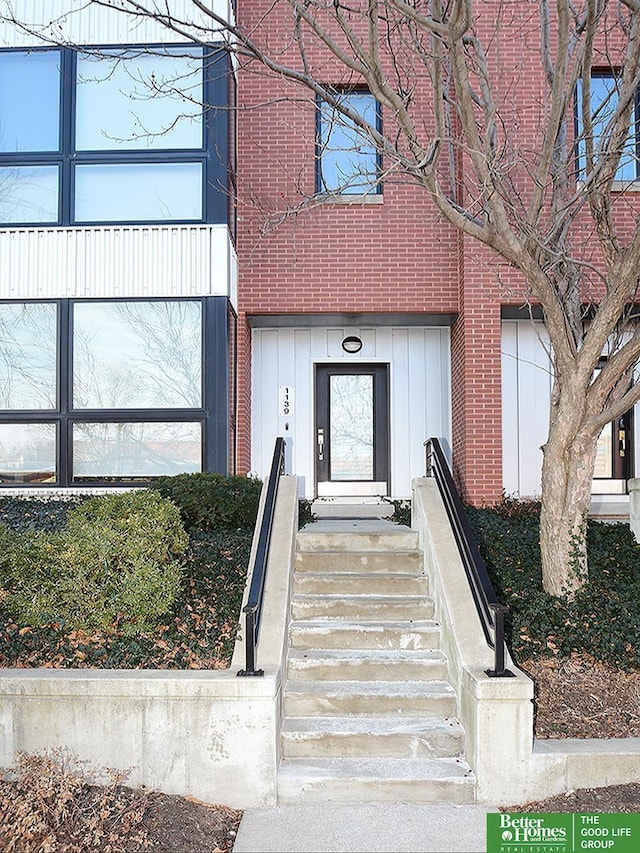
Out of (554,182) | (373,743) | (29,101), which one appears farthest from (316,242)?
(373,743)

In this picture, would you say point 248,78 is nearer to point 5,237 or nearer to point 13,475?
point 5,237

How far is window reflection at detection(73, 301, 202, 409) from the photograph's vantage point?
32.3 ft

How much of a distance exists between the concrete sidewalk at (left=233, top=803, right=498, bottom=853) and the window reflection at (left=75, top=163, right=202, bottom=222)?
23.7ft

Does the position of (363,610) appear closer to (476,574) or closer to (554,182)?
(476,574)

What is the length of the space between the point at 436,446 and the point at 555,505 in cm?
132

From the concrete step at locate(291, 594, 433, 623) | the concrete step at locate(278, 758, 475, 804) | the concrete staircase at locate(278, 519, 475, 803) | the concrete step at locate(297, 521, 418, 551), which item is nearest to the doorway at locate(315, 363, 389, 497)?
the concrete staircase at locate(278, 519, 475, 803)

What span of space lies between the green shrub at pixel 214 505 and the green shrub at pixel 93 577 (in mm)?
1806

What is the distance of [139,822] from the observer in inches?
183

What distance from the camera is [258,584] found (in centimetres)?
579

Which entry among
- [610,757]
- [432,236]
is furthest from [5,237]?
[610,757]

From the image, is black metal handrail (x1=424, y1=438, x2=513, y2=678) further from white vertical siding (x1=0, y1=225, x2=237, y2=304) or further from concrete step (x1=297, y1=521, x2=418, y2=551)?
white vertical siding (x1=0, y1=225, x2=237, y2=304)

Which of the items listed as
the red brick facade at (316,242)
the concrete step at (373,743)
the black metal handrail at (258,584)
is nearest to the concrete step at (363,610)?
the black metal handrail at (258,584)

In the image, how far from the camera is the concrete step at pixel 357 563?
7380mm

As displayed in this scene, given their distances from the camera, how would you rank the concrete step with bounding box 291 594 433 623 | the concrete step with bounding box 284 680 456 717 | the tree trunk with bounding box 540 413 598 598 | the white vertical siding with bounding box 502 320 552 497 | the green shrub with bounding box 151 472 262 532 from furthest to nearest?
the white vertical siding with bounding box 502 320 552 497 < the green shrub with bounding box 151 472 262 532 < the tree trunk with bounding box 540 413 598 598 < the concrete step with bounding box 291 594 433 623 < the concrete step with bounding box 284 680 456 717
